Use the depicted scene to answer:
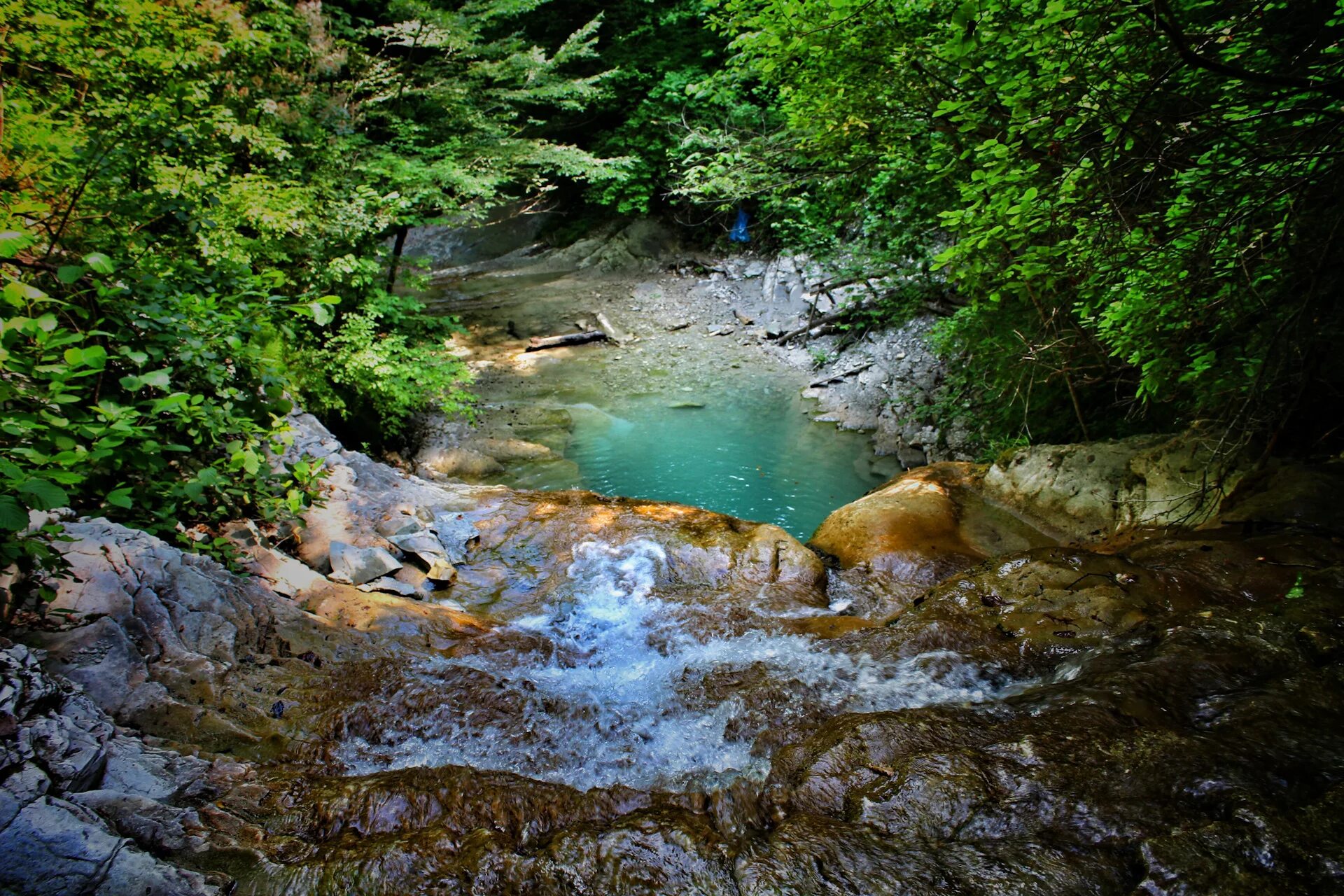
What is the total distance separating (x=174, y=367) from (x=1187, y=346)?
6.40m

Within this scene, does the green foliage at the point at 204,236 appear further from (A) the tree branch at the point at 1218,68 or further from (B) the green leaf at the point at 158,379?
(A) the tree branch at the point at 1218,68

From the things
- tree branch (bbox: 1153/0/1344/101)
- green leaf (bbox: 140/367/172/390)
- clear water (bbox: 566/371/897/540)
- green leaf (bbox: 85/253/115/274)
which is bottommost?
clear water (bbox: 566/371/897/540)

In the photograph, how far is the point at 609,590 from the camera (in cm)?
544

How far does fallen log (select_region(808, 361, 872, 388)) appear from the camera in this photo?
12.6 meters

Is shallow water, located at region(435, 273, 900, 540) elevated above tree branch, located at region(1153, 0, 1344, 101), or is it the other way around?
tree branch, located at region(1153, 0, 1344, 101)

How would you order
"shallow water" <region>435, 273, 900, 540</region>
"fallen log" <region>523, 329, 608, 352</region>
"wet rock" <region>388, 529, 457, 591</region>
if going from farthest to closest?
"fallen log" <region>523, 329, 608, 352</region>, "shallow water" <region>435, 273, 900, 540</region>, "wet rock" <region>388, 529, 457, 591</region>

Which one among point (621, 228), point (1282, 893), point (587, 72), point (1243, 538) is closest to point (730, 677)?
point (1282, 893)

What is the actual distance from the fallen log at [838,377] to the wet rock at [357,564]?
9.85 meters

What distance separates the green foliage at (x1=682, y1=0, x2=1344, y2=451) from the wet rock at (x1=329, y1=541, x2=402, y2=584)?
5.07 m

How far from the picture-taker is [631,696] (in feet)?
13.1

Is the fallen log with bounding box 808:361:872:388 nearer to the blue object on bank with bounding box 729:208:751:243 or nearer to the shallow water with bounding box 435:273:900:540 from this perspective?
the shallow water with bounding box 435:273:900:540

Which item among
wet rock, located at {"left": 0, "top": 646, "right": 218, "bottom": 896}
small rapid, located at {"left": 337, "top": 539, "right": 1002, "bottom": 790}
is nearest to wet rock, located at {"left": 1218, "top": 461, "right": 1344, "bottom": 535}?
small rapid, located at {"left": 337, "top": 539, "right": 1002, "bottom": 790}

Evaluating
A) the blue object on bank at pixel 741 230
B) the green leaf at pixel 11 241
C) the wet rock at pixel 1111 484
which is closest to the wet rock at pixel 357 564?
the green leaf at pixel 11 241

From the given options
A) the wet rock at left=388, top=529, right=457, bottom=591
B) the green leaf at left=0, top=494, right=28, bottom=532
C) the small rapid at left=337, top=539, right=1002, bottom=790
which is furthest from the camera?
the wet rock at left=388, top=529, right=457, bottom=591
